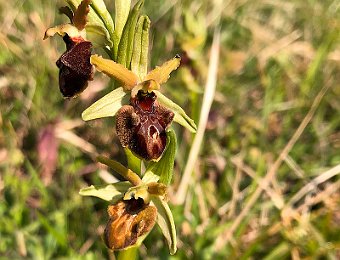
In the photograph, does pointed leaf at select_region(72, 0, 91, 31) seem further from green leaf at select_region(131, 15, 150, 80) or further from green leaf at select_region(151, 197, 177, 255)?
green leaf at select_region(151, 197, 177, 255)

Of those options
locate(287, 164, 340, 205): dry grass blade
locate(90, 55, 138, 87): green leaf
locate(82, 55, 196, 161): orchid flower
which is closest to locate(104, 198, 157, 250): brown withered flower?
locate(82, 55, 196, 161): orchid flower

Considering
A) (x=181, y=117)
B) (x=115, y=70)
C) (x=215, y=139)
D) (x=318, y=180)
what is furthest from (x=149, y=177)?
(x=215, y=139)

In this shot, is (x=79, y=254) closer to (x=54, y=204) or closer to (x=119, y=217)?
(x=54, y=204)

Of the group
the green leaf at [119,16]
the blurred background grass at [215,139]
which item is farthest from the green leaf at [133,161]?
the blurred background grass at [215,139]

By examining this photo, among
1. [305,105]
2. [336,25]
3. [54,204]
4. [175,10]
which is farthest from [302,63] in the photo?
[54,204]

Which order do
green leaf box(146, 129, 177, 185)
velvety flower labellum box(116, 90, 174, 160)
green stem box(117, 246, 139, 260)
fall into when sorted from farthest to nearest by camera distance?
1. green stem box(117, 246, 139, 260)
2. green leaf box(146, 129, 177, 185)
3. velvety flower labellum box(116, 90, 174, 160)

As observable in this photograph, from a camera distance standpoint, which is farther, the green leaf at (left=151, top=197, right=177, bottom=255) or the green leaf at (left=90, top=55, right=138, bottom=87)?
the green leaf at (left=151, top=197, right=177, bottom=255)
